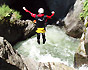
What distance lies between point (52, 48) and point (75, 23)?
3084mm

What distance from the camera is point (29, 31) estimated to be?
988 cm

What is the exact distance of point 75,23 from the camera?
9641 millimetres

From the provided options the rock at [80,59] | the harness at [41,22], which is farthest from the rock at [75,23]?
the harness at [41,22]

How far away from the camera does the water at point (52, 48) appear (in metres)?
8.22

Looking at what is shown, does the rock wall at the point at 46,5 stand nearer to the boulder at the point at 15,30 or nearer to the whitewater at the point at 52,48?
the boulder at the point at 15,30

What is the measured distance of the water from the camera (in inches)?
324

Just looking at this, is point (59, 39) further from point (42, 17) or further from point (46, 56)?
point (42, 17)

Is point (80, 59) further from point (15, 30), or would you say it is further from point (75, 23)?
point (15, 30)

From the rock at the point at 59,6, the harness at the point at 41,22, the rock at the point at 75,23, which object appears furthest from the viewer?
the rock at the point at 59,6

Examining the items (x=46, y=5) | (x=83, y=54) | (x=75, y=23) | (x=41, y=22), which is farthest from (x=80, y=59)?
(x=46, y=5)

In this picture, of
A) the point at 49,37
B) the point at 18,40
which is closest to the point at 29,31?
the point at 18,40

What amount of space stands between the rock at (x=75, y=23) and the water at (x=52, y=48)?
1.98 ft

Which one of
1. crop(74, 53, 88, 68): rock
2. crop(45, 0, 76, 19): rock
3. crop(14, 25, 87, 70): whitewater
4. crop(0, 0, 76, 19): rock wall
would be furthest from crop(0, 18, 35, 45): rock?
crop(74, 53, 88, 68): rock

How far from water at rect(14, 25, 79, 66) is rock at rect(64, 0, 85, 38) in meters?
0.60
